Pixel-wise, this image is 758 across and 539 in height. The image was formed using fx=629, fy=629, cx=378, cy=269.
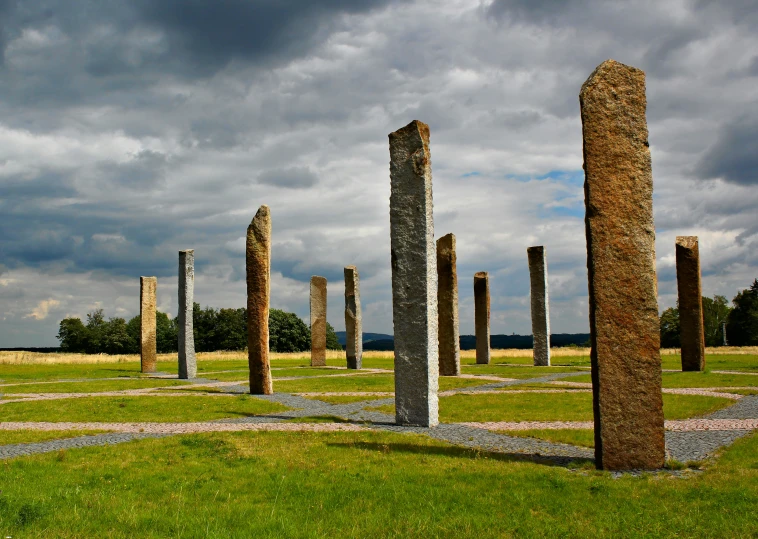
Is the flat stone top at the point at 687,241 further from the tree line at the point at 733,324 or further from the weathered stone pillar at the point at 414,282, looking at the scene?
the tree line at the point at 733,324

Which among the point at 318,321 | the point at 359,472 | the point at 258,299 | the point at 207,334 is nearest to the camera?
the point at 359,472

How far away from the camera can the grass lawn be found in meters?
5.50

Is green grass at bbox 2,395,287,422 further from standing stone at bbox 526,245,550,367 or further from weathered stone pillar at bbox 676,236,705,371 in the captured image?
standing stone at bbox 526,245,550,367

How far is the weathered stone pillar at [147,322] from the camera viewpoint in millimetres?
28672

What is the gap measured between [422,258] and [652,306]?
15.4ft

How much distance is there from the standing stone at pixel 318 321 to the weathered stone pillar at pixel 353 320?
2506 millimetres

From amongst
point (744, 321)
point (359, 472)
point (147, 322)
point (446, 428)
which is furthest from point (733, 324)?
point (359, 472)

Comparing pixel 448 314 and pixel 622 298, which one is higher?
pixel 622 298

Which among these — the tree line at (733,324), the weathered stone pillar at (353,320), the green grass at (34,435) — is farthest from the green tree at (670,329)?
the green grass at (34,435)

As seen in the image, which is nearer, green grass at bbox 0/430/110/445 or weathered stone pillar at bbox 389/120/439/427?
green grass at bbox 0/430/110/445

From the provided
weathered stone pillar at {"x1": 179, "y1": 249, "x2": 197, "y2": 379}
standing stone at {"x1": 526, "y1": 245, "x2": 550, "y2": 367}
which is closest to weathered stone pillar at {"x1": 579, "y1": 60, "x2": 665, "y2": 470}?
weathered stone pillar at {"x1": 179, "y1": 249, "x2": 197, "y2": 379}

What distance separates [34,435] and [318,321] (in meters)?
21.4

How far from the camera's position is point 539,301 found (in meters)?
Result: 30.7

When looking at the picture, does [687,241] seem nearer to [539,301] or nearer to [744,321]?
[539,301]
